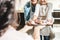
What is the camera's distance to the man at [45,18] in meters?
1.18

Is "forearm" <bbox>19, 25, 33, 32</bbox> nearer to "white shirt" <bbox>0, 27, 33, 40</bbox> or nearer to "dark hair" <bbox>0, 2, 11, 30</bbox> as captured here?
"white shirt" <bbox>0, 27, 33, 40</bbox>

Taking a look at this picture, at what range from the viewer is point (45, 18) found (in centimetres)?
118

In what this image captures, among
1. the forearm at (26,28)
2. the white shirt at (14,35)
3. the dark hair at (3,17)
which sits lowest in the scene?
the white shirt at (14,35)

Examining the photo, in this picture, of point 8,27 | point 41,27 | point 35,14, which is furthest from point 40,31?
point 8,27

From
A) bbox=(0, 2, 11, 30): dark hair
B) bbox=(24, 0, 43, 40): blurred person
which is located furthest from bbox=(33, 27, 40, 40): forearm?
Result: bbox=(0, 2, 11, 30): dark hair

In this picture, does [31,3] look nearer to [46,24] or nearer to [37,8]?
[37,8]

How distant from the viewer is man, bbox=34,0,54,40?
3.87 feet

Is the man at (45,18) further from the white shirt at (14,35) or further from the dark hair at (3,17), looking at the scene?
the dark hair at (3,17)

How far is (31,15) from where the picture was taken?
3.93ft

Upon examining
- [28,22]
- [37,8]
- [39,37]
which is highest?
[37,8]

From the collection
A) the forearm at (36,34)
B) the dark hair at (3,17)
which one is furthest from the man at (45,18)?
the dark hair at (3,17)

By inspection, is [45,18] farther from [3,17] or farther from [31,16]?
[3,17]

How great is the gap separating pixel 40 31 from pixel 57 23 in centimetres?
14

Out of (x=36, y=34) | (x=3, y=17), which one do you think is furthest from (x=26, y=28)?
(x=3, y=17)
